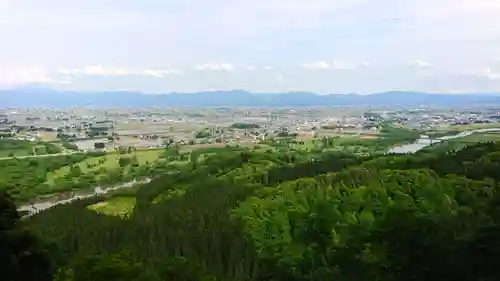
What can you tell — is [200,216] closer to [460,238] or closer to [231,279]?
[231,279]

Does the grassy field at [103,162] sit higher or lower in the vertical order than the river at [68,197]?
higher

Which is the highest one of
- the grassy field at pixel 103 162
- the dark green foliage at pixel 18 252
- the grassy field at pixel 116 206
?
the dark green foliage at pixel 18 252

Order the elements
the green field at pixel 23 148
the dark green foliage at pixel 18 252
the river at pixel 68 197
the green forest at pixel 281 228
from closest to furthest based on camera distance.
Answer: the dark green foliage at pixel 18 252 → the green forest at pixel 281 228 → the river at pixel 68 197 → the green field at pixel 23 148

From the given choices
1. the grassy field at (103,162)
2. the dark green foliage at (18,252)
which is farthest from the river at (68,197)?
the dark green foliage at (18,252)

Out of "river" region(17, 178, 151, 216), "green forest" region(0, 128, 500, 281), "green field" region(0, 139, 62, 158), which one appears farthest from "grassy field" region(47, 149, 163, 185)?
"green forest" region(0, 128, 500, 281)

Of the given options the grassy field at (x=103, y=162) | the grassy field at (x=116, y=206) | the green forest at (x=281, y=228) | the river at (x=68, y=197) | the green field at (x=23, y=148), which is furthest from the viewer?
the green field at (x=23, y=148)

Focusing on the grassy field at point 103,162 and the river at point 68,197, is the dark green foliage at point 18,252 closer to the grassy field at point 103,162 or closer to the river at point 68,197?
the river at point 68,197

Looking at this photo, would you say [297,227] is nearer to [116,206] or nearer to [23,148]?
[116,206]
